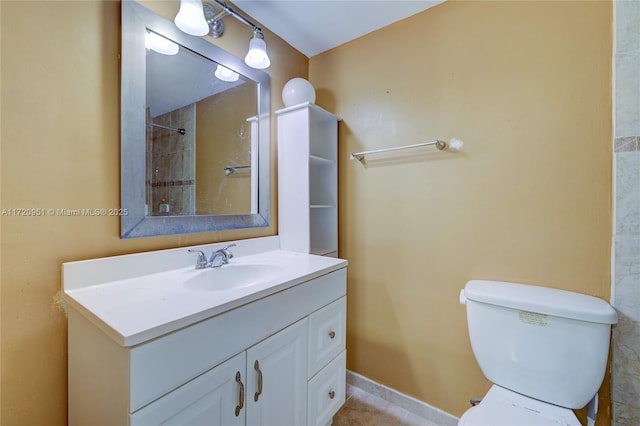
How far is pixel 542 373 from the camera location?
974mm

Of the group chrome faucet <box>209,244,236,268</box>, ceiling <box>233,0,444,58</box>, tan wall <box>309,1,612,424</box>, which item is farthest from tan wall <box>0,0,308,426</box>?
tan wall <box>309,1,612,424</box>

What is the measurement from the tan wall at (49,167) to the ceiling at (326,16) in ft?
2.45

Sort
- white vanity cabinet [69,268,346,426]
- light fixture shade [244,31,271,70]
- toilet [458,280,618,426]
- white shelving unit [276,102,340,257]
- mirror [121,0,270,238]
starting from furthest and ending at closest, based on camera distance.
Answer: white shelving unit [276,102,340,257] → light fixture shade [244,31,271,70] → mirror [121,0,270,238] → toilet [458,280,618,426] → white vanity cabinet [69,268,346,426]

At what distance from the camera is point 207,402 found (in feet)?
2.42

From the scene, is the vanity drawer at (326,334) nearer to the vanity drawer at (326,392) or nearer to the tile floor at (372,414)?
the vanity drawer at (326,392)

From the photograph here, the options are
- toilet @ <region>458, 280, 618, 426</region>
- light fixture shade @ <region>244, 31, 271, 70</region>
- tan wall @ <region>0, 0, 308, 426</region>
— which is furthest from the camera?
light fixture shade @ <region>244, 31, 271, 70</region>

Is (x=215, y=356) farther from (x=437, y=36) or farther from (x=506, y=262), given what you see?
(x=437, y=36)

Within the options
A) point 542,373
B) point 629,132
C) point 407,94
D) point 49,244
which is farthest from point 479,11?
point 49,244

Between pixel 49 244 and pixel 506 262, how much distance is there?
178cm

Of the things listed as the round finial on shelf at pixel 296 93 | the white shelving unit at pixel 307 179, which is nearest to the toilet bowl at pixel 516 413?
the white shelving unit at pixel 307 179

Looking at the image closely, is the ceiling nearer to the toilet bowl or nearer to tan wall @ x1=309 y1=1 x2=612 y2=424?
tan wall @ x1=309 y1=1 x2=612 y2=424

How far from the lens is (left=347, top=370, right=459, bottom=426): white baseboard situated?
1.37m

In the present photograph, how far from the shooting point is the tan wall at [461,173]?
106cm

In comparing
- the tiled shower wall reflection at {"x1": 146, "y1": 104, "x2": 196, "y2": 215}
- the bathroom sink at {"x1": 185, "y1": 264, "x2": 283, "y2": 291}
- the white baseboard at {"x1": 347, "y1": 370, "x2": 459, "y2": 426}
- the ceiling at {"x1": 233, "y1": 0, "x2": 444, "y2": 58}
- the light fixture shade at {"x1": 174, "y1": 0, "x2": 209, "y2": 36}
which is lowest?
the white baseboard at {"x1": 347, "y1": 370, "x2": 459, "y2": 426}
